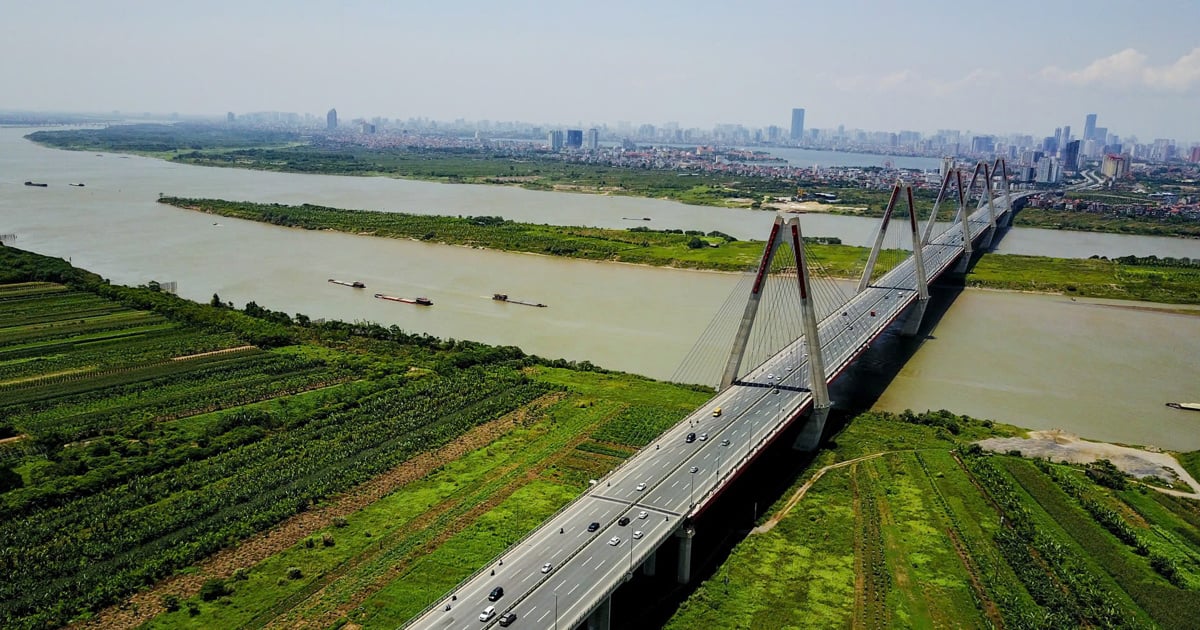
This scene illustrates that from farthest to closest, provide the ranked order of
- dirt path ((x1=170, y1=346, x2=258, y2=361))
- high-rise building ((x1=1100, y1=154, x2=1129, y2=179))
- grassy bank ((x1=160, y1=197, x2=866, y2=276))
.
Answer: high-rise building ((x1=1100, y1=154, x2=1129, y2=179)) < grassy bank ((x1=160, y1=197, x2=866, y2=276)) < dirt path ((x1=170, y1=346, x2=258, y2=361))

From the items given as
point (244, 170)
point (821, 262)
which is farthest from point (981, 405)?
point (244, 170)

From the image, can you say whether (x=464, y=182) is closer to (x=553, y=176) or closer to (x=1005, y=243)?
(x=553, y=176)

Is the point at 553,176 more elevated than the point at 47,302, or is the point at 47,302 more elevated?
the point at 553,176

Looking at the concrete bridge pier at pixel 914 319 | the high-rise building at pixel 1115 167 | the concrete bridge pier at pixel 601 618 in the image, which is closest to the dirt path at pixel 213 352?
the concrete bridge pier at pixel 601 618

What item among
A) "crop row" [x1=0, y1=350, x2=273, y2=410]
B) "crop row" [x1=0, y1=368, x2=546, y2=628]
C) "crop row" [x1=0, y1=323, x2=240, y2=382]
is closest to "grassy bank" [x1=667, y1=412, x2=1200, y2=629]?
"crop row" [x1=0, y1=368, x2=546, y2=628]

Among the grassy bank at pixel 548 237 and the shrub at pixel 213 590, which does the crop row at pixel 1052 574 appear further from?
the grassy bank at pixel 548 237

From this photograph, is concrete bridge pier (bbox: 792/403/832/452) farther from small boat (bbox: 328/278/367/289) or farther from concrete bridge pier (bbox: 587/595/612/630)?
small boat (bbox: 328/278/367/289)
